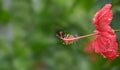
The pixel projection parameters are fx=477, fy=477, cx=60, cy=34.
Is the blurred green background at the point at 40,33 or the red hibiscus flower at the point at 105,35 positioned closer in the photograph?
the red hibiscus flower at the point at 105,35

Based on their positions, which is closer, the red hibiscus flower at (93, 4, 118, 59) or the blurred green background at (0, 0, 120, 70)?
the red hibiscus flower at (93, 4, 118, 59)

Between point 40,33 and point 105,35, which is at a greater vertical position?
point 40,33

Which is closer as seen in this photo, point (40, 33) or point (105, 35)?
point (105, 35)

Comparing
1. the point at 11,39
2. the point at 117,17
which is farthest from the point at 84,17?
the point at 117,17
